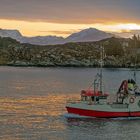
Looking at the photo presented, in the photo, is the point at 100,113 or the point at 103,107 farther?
the point at 100,113

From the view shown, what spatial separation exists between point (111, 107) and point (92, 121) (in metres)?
3.58

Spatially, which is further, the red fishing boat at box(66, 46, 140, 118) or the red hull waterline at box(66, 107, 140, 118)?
the red hull waterline at box(66, 107, 140, 118)

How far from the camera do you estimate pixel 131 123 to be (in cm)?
6825

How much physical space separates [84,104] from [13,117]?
11.5 metres

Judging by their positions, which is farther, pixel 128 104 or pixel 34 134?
pixel 128 104

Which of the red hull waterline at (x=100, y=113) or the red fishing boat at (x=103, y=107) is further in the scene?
the red hull waterline at (x=100, y=113)

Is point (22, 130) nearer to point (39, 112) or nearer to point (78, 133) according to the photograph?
point (78, 133)

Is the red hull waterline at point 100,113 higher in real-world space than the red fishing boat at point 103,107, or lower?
lower

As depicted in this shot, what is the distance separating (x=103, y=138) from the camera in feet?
194

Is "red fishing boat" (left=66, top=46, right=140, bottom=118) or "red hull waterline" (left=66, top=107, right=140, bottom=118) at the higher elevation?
"red fishing boat" (left=66, top=46, right=140, bottom=118)

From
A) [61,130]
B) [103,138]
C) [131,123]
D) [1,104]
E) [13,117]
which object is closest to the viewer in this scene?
[103,138]

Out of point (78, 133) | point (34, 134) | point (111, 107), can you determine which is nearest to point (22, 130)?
point (34, 134)

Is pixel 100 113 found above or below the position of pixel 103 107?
below

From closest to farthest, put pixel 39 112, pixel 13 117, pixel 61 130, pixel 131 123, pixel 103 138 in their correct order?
1. pixel 103 138
2. pixel 61 130
3. pixel 131 123
4. pixel 13 117
5. pixel 39 112
